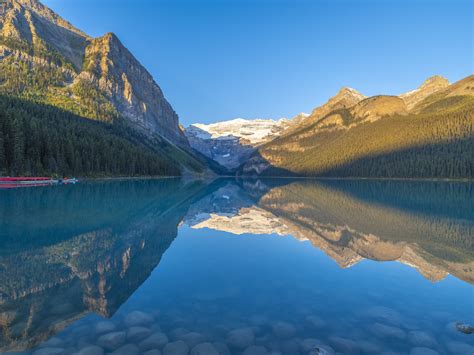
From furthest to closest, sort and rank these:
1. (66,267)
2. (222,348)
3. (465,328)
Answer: (66,267) → (465,328) → (222,348)

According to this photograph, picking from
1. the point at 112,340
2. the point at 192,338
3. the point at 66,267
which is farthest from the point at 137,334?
the point at 66,267

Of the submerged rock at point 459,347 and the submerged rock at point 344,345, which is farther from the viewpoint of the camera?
the submerged rock at point 459,347

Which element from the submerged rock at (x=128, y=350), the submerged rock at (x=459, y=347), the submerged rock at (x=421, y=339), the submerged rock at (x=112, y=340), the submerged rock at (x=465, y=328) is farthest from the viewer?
the submerged rock at (x=465, y=328)

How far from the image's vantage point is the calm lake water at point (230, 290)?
8992 millimetres

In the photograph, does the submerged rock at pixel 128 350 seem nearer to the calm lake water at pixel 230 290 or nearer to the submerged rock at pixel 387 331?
the calm lake water at pixel 230 290

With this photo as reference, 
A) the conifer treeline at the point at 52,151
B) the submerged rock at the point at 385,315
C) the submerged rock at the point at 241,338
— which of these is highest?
the conifer treeline at the point at 52,151

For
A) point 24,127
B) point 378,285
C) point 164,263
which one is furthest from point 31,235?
point 24,127

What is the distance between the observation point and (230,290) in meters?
13.5

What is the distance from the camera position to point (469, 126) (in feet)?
633

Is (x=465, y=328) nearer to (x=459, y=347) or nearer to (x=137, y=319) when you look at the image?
(x=459, y=347)

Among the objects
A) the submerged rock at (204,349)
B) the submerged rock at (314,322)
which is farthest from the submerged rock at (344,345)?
the submerged rock at (204,349)

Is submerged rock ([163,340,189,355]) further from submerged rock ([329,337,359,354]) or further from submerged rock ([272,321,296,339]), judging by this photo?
submerged rock ([329,337,359,354])

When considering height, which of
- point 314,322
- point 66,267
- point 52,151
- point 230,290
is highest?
point 52,151

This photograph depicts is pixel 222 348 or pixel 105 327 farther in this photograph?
pixel 105 327
